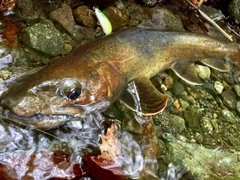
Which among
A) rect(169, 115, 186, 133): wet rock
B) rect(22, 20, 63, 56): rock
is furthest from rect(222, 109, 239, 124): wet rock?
rect(22, 20, 63, 56): rock

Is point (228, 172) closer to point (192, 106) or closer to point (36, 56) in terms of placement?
point (192, 106)

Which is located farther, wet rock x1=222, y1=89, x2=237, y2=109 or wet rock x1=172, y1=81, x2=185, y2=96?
wet rock x1=222, y1=89, x2=237, y2=109

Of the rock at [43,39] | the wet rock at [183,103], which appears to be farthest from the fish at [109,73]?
the rock at [43,39]

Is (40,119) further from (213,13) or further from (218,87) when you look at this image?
(213,13)

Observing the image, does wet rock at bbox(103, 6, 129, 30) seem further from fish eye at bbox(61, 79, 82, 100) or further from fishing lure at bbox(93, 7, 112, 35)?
fish eye at bbox(61, 79, 82, 100)

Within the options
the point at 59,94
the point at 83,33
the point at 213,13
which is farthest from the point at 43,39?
the point at 213,13

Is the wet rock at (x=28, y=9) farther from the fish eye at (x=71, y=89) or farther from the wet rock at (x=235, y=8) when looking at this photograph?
the wet rock at (x=235, y=8)
